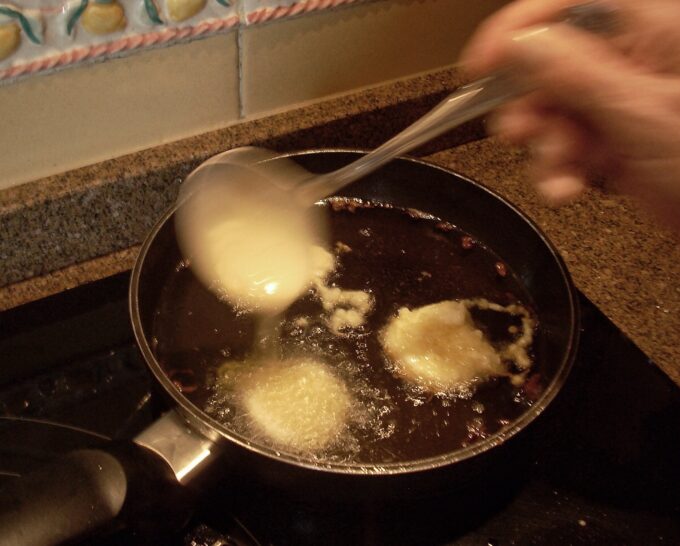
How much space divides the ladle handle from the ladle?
0.7 inches

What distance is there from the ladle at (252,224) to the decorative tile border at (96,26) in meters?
0.13

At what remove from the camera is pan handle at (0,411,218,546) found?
0.45 metres

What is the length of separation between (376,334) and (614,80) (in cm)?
35

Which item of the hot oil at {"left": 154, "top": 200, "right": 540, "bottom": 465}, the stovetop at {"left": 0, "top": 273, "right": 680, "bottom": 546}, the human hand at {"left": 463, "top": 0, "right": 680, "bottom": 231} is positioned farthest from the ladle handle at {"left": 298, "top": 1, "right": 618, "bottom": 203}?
the stovetop at {"left": 0, "top": 273, "right": 680, "bottom": 546}

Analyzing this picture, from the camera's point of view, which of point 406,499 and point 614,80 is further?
point 406,499

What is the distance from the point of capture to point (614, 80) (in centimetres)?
46

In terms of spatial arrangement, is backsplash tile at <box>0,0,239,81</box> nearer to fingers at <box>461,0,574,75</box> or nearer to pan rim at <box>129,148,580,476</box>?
pan rim at <box>129,148,580,476</box>

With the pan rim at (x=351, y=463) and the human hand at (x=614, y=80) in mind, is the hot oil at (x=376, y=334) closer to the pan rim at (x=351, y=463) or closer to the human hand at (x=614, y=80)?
the pan rim at (x=351, y=463)

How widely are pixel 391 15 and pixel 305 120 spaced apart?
6.3 inches

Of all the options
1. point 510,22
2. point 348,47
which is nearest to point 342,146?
point 348,47

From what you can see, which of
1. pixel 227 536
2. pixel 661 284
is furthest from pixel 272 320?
pixel 661 284

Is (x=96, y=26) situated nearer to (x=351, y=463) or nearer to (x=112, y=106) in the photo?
(x=112, y=106)

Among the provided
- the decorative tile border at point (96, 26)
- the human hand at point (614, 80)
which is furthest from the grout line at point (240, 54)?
the human hand at point (614, 80)

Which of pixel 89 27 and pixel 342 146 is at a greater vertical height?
pixel 89 27
